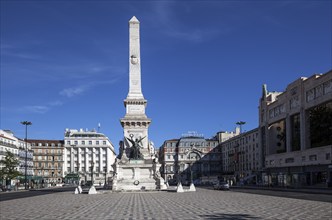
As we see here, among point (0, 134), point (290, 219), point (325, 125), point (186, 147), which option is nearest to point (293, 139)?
point (325, 125)

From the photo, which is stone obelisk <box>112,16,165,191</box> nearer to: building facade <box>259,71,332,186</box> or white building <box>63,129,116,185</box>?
building facade <box>259,71,332,186</box>

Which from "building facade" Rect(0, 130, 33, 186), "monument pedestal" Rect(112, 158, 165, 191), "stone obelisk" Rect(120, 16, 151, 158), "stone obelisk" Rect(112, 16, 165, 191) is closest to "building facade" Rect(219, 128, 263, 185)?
"stone obelisk" Rect(120, 16, 151, 158)

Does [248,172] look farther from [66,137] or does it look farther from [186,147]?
[66,137]

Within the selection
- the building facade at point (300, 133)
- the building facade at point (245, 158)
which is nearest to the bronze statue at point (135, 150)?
the building facade at point (300, 133)

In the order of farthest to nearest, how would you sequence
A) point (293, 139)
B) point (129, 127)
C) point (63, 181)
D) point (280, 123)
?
point (63, 181), point (280, 123), point (293, 139), point (129, 127)

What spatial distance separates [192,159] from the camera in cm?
16988

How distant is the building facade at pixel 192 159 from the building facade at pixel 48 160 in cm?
3927

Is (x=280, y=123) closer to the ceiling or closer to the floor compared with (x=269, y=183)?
closer to the ceiling

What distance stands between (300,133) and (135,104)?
3066 cm

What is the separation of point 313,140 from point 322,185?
937cm

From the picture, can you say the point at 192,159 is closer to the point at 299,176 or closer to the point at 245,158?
the point at 245,158

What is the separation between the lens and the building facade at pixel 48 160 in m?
163

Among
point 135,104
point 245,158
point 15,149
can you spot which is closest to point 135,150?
point 135,104

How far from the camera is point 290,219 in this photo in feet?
70.5
